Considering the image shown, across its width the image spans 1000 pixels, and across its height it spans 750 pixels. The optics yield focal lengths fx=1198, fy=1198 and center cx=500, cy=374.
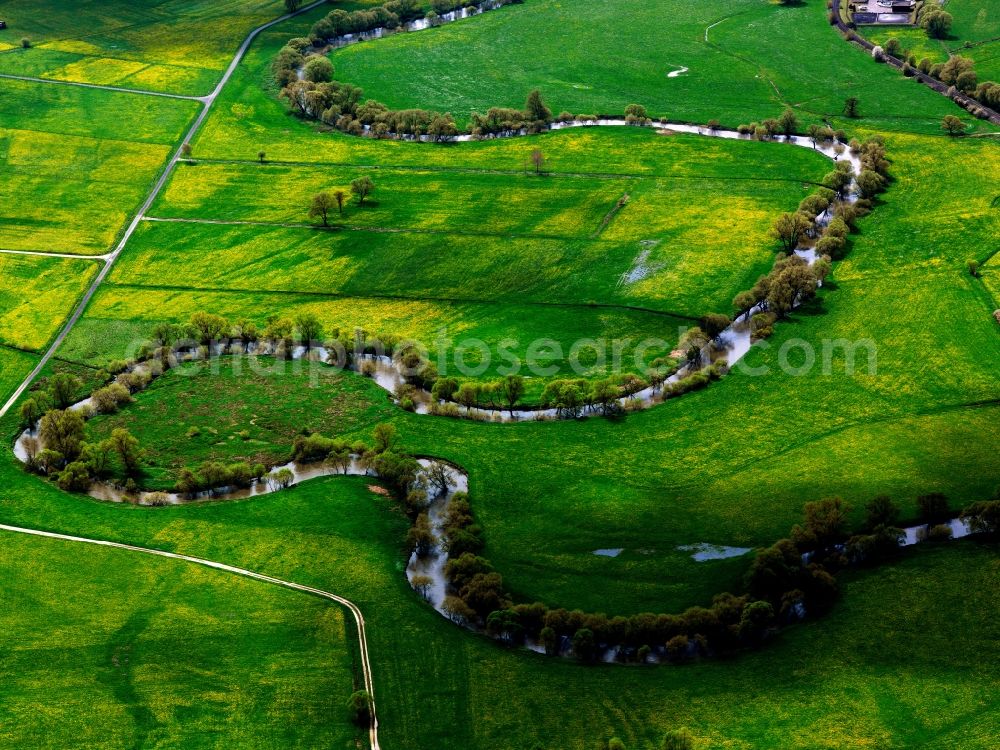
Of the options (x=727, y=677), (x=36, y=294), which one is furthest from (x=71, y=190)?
(x=727, y=677)

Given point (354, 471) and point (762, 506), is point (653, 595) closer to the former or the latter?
point (762, 506)

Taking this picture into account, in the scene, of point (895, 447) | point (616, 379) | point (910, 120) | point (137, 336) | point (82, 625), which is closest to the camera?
point (82, 625)

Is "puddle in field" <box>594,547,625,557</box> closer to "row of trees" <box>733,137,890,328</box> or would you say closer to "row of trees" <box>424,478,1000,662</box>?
"row of trees" <box>424,478,1000,662</box>

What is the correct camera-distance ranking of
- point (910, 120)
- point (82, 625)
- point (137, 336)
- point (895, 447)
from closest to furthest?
point (82, 625) → point (895, 447) → point (137, 336) → point (910, 120)

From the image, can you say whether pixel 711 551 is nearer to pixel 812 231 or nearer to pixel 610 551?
pixel 610 551

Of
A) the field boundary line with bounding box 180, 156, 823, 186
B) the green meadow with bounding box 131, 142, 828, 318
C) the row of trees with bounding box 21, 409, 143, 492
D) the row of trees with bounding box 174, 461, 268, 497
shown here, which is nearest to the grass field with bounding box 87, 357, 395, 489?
the row of trees with bounding box 174, 461, 268, 497

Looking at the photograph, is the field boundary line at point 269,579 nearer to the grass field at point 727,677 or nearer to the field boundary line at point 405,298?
the grass field at point 727,677

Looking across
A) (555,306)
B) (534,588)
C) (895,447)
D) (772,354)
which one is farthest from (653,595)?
(555,306)
